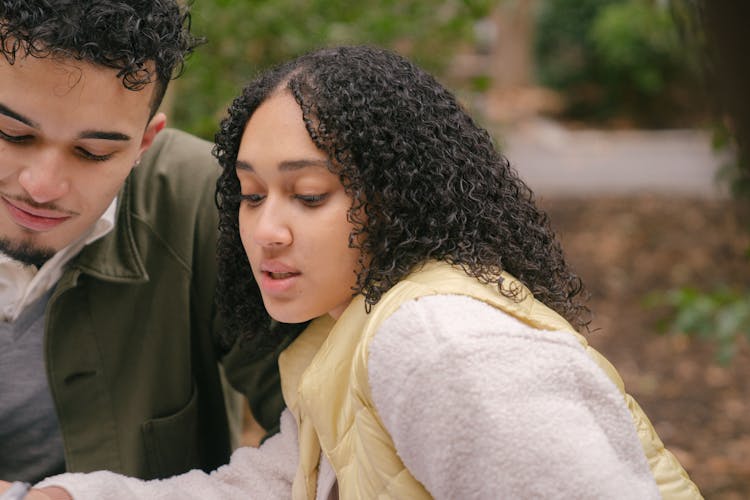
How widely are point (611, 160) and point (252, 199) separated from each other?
10971 millimetres

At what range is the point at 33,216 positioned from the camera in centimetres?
207

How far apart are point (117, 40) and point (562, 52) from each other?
51.0 feet

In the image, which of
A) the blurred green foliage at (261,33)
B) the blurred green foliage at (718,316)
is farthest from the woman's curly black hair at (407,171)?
the blurred green foliage at (261,33)

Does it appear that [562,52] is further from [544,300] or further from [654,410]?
[544,300]

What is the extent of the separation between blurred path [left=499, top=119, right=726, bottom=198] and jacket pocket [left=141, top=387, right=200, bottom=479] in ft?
22.7

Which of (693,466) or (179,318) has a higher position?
(179,318)

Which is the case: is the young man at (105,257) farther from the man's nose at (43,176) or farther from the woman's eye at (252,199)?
the woman's eye at (252,199)

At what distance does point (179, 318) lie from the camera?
8.03 feet

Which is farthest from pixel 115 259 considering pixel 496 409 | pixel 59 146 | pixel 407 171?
pixel 496 409

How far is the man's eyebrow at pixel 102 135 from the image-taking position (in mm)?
2002

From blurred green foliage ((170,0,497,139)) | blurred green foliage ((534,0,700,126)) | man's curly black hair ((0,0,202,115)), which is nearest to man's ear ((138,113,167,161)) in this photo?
man's curly black hair ((0,0,202,115))

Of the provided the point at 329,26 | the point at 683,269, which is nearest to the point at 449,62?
the point at 329,26

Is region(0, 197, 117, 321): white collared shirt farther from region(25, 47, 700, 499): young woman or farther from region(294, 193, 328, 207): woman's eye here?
region(294, 193, 328, 207): woman's eye

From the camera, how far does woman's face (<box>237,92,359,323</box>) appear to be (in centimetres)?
178
